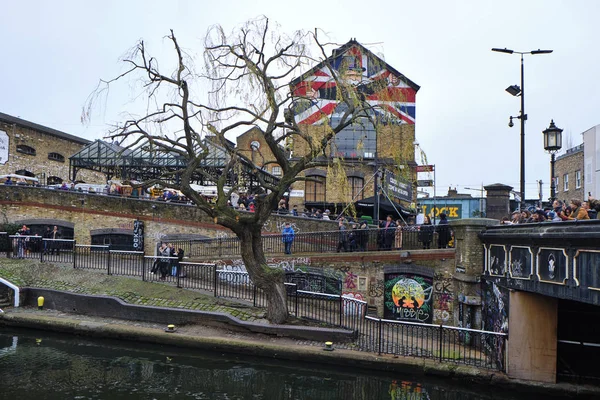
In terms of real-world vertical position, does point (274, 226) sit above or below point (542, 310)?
above

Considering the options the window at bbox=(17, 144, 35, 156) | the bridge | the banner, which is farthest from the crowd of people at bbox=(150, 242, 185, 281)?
the window at bbox=(17, 144, 35, 156)

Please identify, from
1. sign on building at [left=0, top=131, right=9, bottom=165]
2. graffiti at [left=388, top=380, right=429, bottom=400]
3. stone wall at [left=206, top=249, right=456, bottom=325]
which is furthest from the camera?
sign on building at [left=0, top=131, right=9, bottom=165]

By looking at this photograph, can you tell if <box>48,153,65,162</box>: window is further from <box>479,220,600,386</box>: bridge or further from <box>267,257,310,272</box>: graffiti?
<box>479,220,600,386</box>: bridge

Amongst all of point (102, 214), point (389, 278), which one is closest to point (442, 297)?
point (389, 278)

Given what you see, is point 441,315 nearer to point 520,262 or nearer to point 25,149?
point 520,262

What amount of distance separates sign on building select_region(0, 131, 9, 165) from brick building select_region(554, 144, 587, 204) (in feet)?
126

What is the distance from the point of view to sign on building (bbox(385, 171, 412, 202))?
15.9 metres

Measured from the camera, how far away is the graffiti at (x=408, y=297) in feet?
47.1

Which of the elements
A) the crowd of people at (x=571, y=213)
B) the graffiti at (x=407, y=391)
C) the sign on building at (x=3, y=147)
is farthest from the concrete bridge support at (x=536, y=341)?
the sign on building at (x=3, y=147)

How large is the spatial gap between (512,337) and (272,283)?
6.30 m

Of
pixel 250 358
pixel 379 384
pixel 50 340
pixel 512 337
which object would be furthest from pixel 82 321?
pixel 512 337

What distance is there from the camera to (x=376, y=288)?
49.4 ft

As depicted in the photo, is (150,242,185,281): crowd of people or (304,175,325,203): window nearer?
(150,242,185,281): crowd of people

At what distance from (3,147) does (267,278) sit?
86.7ft
